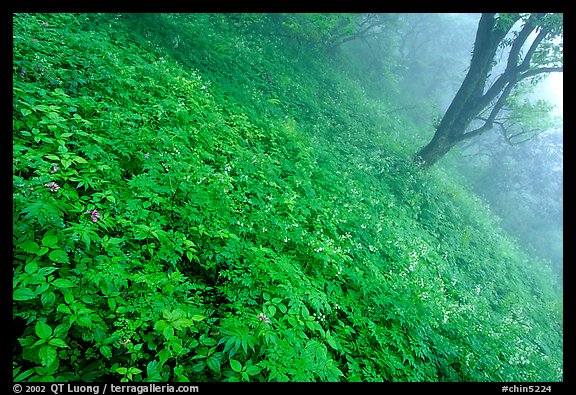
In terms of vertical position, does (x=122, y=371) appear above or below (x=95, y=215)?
below

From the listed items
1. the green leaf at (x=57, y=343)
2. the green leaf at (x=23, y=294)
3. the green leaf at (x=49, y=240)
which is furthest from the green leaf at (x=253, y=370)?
the green leaf at (x=49, y=240)

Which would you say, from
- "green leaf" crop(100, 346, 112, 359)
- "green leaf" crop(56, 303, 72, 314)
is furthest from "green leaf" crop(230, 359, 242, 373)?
"green leaf" crop(56, 303, 72, 314)

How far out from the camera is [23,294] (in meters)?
2.68

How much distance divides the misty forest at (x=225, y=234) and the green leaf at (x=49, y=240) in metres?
0.02

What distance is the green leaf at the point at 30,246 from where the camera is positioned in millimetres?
2986

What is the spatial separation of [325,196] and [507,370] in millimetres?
4837

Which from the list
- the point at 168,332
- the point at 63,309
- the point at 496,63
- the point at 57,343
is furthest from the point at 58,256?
the point at 496,63

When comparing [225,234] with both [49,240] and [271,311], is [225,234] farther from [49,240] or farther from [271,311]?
[49,240]

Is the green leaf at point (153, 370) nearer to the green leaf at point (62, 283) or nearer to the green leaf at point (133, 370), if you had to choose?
the green leaf at point (133, 370)

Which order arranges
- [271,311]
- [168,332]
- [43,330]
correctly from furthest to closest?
[271,311] → [168,332] → [43,330]

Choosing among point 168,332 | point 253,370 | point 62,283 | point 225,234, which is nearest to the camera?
point 62,283

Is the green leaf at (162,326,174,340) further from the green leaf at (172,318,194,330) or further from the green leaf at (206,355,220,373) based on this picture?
the green leaf at (206,355,220,373)

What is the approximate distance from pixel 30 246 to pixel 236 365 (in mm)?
2421

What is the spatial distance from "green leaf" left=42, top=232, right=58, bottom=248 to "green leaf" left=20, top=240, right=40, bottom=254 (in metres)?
→ 0.07
